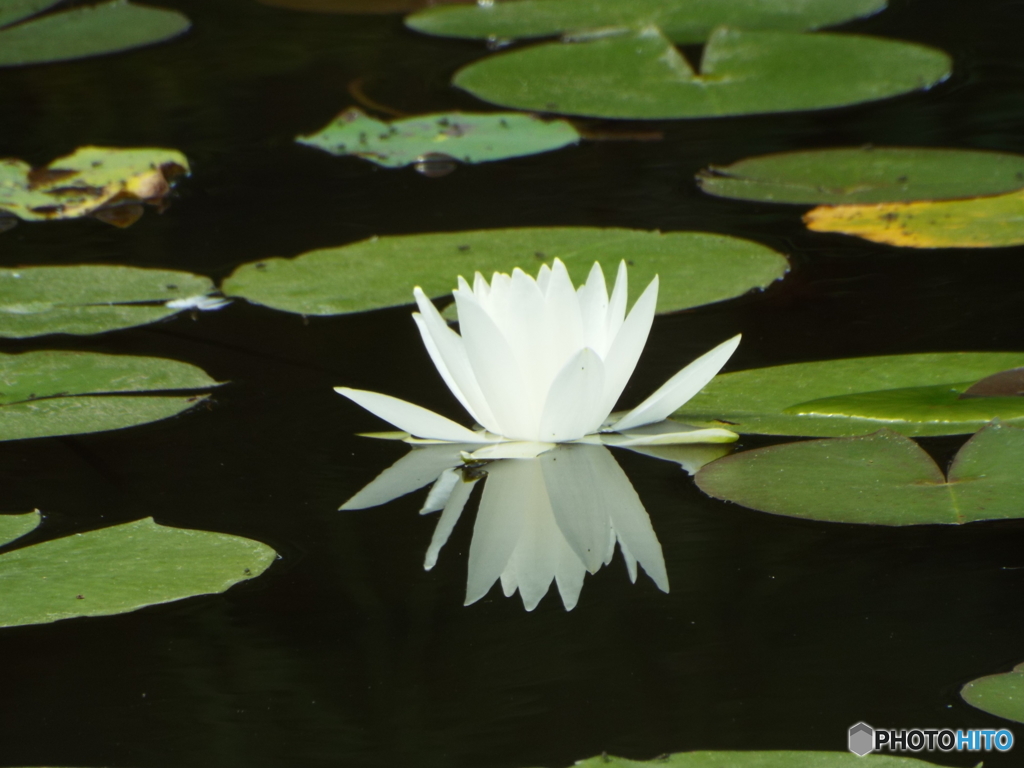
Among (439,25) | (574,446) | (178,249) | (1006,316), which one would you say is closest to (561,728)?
(574,446)

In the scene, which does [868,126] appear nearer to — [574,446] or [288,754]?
[574,446]

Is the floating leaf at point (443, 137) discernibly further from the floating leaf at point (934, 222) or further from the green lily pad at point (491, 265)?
the floating leaf at point (934, 222)

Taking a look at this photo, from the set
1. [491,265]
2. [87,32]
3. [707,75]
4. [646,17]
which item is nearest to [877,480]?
[491,265]

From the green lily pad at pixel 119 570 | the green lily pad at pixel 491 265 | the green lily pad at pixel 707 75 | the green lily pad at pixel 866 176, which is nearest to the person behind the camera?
the green lily pad at pixel 119 570

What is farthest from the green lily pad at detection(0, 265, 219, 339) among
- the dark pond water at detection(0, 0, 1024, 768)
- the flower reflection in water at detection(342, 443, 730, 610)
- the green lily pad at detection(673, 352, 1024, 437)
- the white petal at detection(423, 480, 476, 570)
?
the green lily pad at detection(673, 352, 1024, 437)

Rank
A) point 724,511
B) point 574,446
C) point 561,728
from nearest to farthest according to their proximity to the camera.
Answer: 1. point 561,728
2. point 724,511
3. point 574,446

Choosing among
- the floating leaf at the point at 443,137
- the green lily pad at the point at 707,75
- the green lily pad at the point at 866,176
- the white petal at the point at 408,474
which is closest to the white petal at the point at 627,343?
the white petal at the point at 408,474
